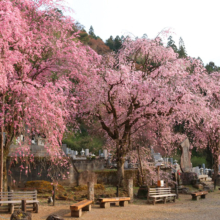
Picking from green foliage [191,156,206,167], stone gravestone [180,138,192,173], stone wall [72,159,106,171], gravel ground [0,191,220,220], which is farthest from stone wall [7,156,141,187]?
green foliage [191,156,206,167]

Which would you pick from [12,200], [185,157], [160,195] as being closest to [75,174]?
[160,195]

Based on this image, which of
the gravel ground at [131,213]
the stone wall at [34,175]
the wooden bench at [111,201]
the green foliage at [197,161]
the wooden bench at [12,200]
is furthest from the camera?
the green foliage at [197,161]

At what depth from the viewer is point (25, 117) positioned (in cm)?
1109

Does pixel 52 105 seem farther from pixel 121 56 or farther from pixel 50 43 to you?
pixel 121 56

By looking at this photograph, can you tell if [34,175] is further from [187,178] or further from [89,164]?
[187,178]

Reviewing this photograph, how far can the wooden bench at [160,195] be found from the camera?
15.4m

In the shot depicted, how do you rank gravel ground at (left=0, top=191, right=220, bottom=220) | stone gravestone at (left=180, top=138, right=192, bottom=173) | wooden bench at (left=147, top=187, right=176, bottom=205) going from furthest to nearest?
1. stone gravestone at (left=180, top=138, right=192, bottom=173)
2. wooden bench at (left=147, top=187, right=176, bottom=205)
3. gravel ground at (left=0, top=191, right=220, bottom=220)

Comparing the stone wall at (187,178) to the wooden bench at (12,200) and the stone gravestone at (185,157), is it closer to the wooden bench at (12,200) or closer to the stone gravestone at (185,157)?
the stone gravestone at (185,157)

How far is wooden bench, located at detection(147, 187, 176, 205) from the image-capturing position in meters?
15.4

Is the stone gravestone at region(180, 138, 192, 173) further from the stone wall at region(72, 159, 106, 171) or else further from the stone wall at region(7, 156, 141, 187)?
the stone wall at region(72, 159, 106, 171)

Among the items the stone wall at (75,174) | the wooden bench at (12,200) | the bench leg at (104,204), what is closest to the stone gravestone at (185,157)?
the stone wall at (75,174)

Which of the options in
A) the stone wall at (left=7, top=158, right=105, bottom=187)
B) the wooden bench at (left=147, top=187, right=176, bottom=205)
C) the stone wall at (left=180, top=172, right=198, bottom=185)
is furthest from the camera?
the stone wall at (left=180, top=172, right=198, bottom=185)

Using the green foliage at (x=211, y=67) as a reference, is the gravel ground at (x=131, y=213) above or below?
below

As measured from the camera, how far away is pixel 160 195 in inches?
610
